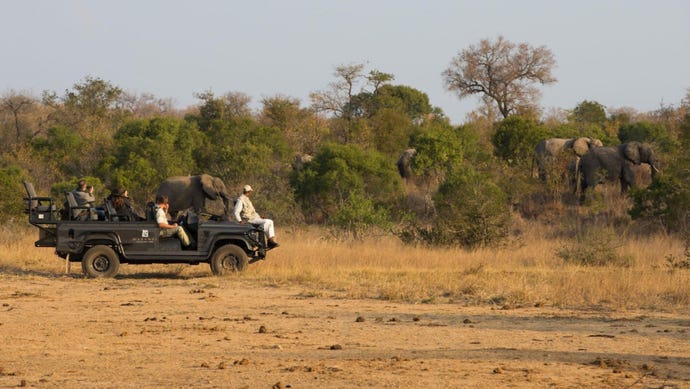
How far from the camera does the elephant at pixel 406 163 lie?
39.0m

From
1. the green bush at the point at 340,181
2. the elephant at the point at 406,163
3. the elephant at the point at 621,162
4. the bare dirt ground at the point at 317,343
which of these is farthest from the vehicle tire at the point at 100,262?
the elephant at the point at 406,163

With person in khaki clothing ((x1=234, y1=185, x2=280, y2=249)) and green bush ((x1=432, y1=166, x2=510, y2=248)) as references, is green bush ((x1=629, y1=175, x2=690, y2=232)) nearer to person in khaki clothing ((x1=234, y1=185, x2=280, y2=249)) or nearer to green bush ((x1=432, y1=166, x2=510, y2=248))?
green bush ((x1=432, y1=166, x2=510, y2=248))

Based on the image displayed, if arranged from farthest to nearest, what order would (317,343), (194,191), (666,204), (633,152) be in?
1. (633,152)
2. (194,191)
3. (666,204)
4. (317,343)

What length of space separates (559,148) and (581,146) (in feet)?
2.95

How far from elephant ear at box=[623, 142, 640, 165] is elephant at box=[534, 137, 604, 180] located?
5.33ft

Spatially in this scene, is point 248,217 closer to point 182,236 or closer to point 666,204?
point 182,236

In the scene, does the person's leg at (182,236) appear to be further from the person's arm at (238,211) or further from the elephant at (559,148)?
the elephant at (559,148)

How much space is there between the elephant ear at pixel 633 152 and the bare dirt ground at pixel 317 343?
2209cm

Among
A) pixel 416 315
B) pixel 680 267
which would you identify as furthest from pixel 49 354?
pixel 680 267

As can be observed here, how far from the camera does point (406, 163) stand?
39.4m

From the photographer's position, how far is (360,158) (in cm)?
3456

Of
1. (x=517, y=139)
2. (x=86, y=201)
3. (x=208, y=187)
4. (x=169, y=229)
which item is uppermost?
(x=517, y=139)

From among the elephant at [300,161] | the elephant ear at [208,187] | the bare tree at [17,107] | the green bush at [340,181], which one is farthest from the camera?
the bare tree at [17,107]

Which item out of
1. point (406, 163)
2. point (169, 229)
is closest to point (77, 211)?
point (169, 229)
